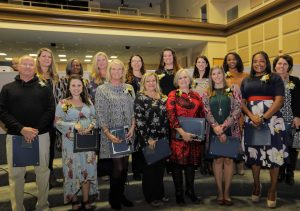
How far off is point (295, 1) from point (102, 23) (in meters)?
6.48

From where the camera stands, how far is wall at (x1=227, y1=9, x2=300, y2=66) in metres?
8.35

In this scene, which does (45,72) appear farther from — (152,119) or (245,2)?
(245,2)

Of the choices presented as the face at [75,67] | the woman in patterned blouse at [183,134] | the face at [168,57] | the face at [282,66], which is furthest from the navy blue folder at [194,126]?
the face at [75,67]

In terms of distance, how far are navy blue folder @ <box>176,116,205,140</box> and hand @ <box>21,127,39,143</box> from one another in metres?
1.29

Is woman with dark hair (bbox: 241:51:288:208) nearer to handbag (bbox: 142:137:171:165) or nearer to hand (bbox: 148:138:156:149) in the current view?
handbag (bbox: 142:137:171:165)

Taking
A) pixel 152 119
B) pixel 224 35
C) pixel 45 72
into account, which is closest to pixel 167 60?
pixel 152 119

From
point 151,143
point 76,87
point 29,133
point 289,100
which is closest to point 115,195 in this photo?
point 151,143

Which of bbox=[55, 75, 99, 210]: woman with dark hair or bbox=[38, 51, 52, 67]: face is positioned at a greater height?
bbox=[38, 51, 52, 67]: face

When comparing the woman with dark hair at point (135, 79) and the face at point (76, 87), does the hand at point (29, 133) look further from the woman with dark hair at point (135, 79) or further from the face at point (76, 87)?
the woman with dark hair at point (135, 79)

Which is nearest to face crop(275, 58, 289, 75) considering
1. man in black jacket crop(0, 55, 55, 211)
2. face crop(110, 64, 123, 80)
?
face crop(110, 64, 123, 80)

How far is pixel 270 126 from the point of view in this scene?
2.71 meters

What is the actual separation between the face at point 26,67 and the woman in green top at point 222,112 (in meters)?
1.62

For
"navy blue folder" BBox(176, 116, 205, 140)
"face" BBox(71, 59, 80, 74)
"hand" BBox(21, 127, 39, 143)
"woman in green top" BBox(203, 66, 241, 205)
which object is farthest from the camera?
"face" BBox(71, 59, 80, 74)

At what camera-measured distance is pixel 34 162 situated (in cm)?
238
